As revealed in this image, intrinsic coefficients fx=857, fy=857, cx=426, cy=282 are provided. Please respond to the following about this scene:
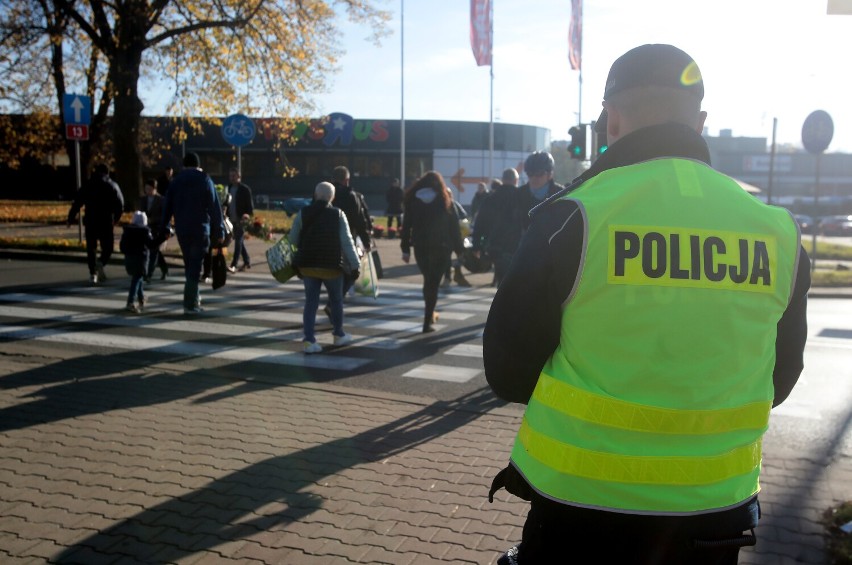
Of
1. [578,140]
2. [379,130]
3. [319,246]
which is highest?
[379,130]

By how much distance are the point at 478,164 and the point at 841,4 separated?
57596mm

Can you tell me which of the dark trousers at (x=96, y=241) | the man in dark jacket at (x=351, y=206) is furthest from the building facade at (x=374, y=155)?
the man in dark jacket at (x=351, y=206)

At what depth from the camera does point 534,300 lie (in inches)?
77.3

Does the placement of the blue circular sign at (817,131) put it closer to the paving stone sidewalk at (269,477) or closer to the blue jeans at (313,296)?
the blue jeans at (313,296)

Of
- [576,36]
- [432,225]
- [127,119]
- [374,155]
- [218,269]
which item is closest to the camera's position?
[432,225]

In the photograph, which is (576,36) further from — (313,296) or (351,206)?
(313,296)

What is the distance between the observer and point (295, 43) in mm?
25047

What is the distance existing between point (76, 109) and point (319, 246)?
11218mm

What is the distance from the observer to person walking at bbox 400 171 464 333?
32.5ft

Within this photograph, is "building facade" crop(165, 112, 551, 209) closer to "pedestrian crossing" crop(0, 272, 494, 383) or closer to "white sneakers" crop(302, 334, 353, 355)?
"pedestrian crossing" crop(0, 272, 494, 383)

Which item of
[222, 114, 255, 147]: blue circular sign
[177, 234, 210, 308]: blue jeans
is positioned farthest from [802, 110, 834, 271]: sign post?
[177, 234, 210, 308]: blue jeans

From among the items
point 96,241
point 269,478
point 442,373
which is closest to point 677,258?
point 269,478

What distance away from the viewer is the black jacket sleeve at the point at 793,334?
2068 millimetres

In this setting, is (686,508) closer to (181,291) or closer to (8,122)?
(181,291)
